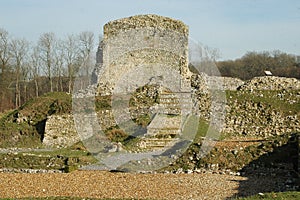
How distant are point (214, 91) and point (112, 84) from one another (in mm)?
8152

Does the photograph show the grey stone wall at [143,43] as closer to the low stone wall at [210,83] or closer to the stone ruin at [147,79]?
the stone ruin at [147,79]

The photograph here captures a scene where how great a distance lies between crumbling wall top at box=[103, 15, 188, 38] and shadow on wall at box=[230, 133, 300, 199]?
1968 cm

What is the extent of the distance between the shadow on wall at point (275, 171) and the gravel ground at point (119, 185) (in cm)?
58

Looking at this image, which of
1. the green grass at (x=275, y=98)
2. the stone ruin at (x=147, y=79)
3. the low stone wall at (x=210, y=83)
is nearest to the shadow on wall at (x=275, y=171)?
the stone ruin at (x=147, y=79)

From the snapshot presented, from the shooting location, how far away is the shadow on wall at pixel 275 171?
14224 millimetres

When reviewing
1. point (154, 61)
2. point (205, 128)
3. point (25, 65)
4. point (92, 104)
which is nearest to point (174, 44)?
point (154, 61)

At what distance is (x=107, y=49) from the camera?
35.8 meters

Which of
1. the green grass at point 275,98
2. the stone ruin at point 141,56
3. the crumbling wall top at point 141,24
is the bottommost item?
the green grass at point 275,98

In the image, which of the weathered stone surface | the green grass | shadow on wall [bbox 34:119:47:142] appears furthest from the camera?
the weathered stone surface

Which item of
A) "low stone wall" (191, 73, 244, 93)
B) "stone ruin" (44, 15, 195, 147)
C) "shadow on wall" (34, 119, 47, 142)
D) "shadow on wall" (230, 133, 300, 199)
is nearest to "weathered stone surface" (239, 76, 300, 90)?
"low stone wall" (191, 73, 244, 93)

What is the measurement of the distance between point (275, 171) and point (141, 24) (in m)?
22.4

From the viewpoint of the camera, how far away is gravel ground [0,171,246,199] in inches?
527

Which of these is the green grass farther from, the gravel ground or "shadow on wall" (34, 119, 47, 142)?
the gravel ground

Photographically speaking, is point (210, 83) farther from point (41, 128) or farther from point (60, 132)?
point (41, 128)
